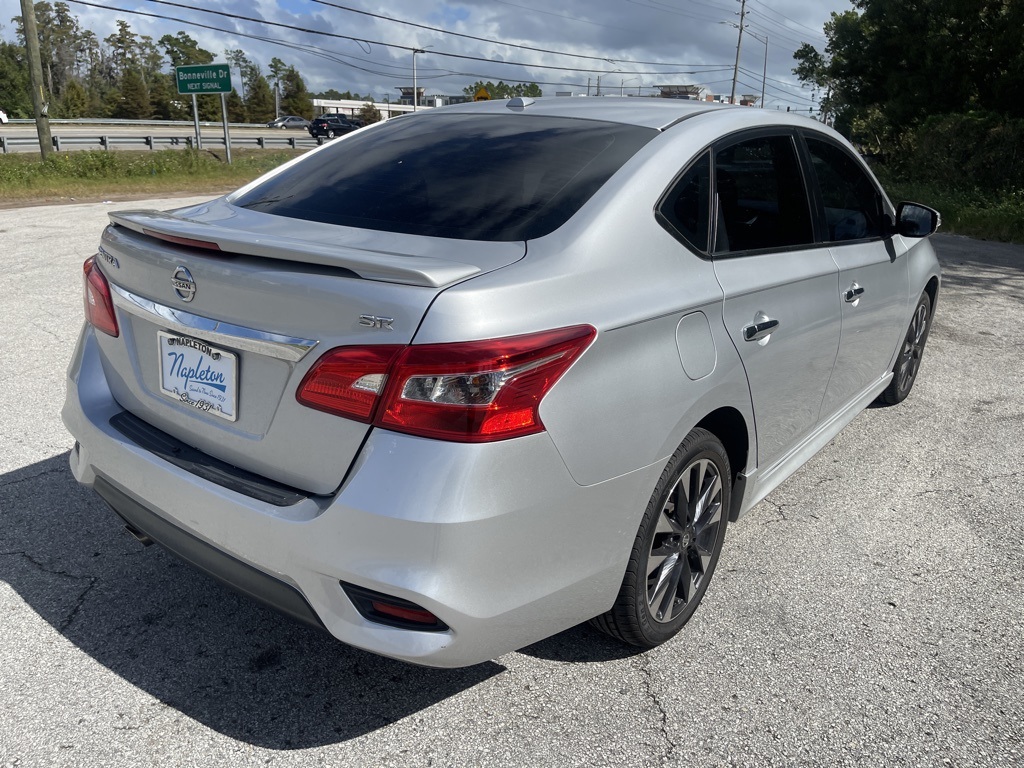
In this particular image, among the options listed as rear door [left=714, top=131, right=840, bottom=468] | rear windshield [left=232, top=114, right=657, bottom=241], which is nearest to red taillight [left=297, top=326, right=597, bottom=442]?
rear windshield [left=232, top=114, right=657, bottom=241]

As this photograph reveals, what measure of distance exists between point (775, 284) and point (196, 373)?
1884 millimetres

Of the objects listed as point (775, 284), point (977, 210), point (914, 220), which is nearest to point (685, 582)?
point (775, 284)

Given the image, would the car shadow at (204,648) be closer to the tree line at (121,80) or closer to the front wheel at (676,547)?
the front wheel at (676,547)

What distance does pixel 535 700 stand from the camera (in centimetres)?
256

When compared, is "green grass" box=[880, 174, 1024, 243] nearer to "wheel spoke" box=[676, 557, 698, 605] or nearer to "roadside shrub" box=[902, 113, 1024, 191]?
"roadside shrub" box=[902, 113, 1024, 191]

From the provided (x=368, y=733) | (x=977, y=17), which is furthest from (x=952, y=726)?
(x=977, y=17)

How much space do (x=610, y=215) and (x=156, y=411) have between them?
1422 millimetres

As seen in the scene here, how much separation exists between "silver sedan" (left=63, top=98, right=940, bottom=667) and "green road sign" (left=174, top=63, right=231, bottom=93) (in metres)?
25.8

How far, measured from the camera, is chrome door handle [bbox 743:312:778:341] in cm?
A: 280

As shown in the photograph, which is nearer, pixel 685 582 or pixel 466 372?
pixel 466 372

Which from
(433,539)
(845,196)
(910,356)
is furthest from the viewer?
(910,356)

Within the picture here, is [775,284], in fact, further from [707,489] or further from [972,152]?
[972,152]

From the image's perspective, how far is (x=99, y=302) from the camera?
9.05 ft

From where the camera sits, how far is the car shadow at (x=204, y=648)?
246 centimetres
